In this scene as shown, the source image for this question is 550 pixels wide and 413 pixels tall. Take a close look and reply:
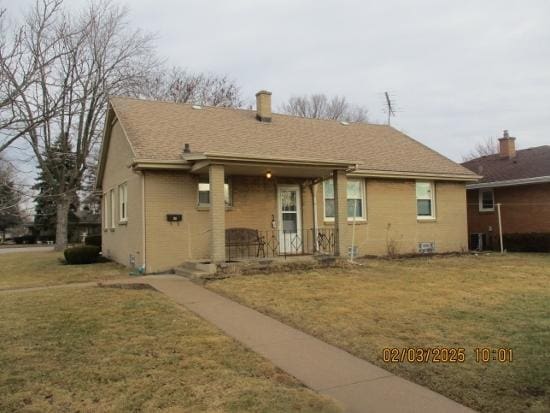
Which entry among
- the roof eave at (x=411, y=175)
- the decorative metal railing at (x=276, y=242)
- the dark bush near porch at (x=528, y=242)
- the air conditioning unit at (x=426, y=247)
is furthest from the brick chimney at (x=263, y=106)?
the dark bush near porch at (x=528, y=242)

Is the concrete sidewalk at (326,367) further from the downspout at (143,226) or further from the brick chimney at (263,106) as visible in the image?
the brick chimney at (263,106)

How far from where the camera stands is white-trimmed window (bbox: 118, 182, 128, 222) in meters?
16.7

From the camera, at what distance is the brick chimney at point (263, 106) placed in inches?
762

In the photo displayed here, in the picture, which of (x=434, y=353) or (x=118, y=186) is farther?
(x=118, y=186)

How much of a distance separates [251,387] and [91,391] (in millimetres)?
1573

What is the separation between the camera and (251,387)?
15.8ft

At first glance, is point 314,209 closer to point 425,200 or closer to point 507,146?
point 425,200

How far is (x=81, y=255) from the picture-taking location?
1820cm

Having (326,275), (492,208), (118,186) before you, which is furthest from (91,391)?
(492,208)

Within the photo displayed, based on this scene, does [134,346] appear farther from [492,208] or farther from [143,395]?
[492,208]

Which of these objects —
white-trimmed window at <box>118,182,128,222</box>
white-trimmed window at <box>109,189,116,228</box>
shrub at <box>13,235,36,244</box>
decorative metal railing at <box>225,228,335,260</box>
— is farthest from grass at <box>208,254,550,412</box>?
shrub at <box>13,235,36,244</box>

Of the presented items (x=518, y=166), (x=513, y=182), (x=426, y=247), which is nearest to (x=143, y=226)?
(x=426, y=247)

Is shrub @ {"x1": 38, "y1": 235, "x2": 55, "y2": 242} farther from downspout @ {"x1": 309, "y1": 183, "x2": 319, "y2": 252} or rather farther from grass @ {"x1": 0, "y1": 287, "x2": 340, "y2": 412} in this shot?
grass @ {"x1": 0, "y1": 287, "x2": 340, "y2": 412}

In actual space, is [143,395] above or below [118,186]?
below
